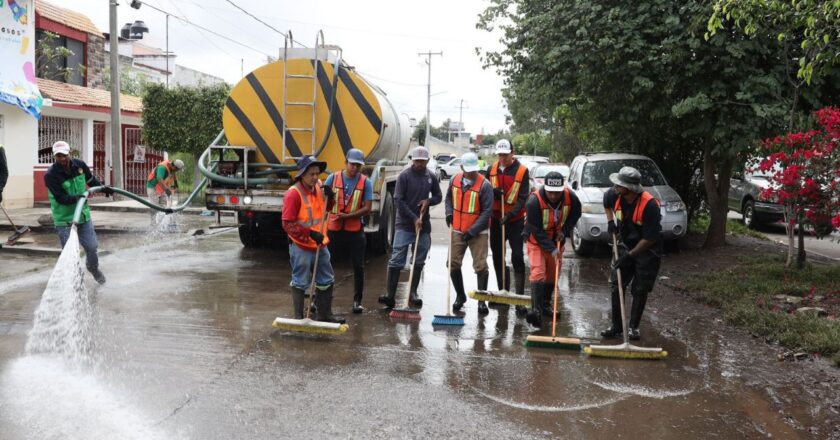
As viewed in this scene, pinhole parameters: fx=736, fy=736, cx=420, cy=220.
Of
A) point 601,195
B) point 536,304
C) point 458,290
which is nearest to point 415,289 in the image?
point 458,290

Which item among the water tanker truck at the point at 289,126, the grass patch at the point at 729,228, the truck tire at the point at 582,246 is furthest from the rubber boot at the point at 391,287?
the grass patch at the point at 729,228

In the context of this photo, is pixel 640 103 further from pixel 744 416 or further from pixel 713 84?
pixel 744 416

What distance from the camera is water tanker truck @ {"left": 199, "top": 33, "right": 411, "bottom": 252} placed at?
9.91 m

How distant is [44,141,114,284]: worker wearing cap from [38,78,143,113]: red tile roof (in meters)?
10.3

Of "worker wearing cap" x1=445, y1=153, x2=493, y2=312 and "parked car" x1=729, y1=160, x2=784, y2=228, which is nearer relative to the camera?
"worker wearing cap" x1=445, y1=153, x2=493, y2=312

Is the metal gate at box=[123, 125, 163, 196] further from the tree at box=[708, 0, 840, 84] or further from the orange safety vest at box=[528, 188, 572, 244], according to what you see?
the tree at box=[708, 0, 840, 84]

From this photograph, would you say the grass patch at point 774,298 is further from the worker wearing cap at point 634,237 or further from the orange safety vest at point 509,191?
the orange safety vest at point 509,191

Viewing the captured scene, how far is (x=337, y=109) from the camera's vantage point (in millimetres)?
9992

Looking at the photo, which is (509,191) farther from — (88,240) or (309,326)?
(88,240)

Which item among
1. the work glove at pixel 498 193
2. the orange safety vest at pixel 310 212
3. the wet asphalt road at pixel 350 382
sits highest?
the work glove at pixel 498 193

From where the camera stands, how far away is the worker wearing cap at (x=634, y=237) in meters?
6.39

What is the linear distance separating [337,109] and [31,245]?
518 cm

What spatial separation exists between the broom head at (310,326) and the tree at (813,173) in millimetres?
5540

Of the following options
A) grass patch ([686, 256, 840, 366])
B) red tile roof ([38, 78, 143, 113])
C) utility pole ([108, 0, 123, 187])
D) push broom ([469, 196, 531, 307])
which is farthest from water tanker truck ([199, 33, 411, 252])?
red tile roof ([38, 78, 143, 113])
